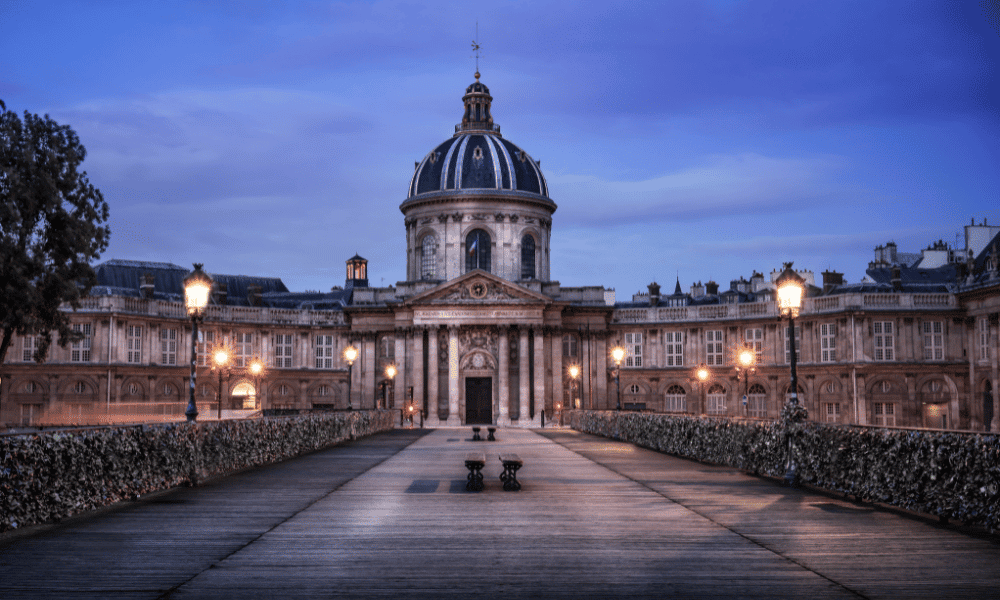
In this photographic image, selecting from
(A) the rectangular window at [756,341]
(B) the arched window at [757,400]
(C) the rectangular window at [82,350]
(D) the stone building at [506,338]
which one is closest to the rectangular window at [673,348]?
(D) the stone building at [506,338]

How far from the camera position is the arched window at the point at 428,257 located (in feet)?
250

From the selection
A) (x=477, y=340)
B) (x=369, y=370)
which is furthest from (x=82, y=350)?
(x=477, y=340)

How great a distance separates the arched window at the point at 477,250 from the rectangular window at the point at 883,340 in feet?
94.0

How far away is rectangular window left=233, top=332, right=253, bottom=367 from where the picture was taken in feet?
245

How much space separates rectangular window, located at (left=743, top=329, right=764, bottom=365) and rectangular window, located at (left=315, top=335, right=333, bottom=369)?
107 feet

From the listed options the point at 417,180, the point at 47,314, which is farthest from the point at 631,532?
the point at 417,180

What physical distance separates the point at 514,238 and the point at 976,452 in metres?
62.2

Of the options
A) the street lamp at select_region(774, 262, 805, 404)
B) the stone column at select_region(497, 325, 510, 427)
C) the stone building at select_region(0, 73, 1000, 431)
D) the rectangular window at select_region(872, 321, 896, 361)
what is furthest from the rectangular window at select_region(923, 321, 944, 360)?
the street lamp at select_region(774, 262, 805, 404)

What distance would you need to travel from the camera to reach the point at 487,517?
1608cm

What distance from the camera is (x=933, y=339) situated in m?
65.6

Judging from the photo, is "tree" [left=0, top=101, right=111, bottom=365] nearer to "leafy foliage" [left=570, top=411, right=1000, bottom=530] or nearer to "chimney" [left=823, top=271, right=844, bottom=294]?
"leafy foliage" [left=570, top=411, right=1000, bottom=530]

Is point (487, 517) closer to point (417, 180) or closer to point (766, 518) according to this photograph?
point (766, 518)

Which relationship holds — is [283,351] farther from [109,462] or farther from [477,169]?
[109,462]

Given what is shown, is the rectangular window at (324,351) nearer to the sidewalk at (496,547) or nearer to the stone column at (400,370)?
the stone column at (400,370)
